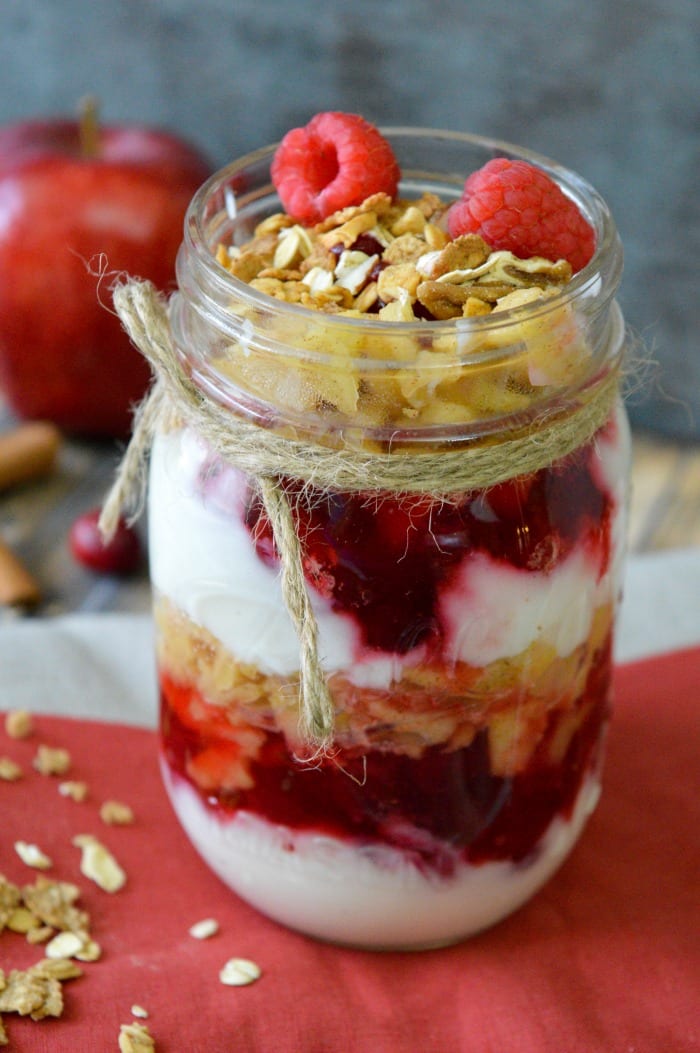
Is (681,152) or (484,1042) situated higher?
(681,152)

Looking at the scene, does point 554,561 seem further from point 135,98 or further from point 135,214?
point 135,98

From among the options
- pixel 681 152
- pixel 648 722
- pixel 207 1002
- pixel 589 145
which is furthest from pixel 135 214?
pixel 207 1002

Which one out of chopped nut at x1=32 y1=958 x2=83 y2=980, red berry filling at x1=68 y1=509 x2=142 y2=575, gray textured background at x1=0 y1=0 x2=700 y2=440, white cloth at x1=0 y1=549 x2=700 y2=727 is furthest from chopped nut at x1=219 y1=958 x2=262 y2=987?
gray textured background at x1=0 y1=0 x2=700 y2=440

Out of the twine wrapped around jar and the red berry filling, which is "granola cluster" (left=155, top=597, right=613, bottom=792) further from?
the red berry filling

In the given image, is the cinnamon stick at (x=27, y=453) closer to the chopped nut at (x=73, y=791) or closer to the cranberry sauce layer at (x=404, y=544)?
the chopped nut at (x=73, y=791)

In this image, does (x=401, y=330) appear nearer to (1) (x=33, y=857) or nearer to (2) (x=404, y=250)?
(2) (x=404, y=250)

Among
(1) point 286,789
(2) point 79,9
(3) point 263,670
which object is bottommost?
(1) point 286,789

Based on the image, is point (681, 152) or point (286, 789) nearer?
point (286, 789)
